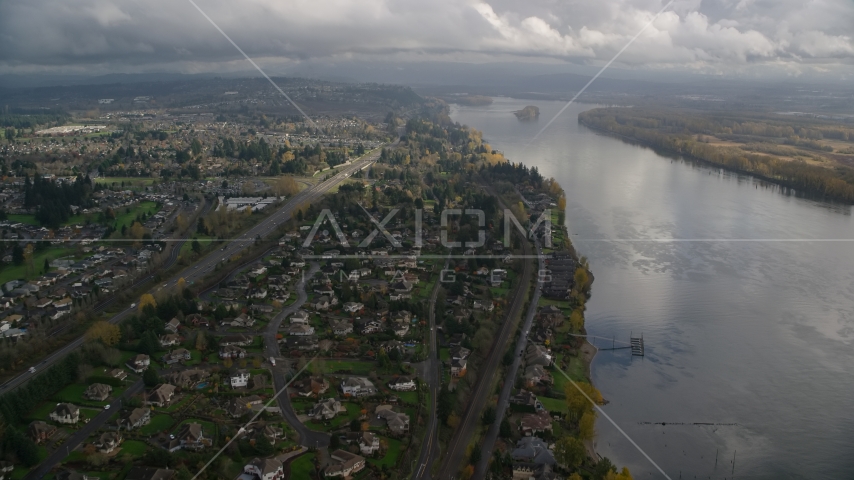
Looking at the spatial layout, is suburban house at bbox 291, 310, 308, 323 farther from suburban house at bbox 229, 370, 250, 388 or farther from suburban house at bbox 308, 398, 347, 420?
suburban house at bbox 308, 398, 347, 420

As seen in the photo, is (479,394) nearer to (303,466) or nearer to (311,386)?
(311,386)

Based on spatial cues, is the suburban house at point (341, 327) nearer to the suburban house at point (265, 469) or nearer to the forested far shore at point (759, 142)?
the suburban house at point (265, 469)

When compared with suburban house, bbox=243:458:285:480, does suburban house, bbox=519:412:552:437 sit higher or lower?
lower

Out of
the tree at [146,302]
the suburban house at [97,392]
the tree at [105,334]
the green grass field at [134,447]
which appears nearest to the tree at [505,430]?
the green grass field at [134,447]

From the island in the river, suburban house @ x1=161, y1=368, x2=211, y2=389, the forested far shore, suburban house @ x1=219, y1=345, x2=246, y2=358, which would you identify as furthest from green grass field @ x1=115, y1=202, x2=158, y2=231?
the island in the river

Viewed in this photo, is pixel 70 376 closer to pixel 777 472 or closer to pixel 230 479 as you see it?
pixel 230 479
